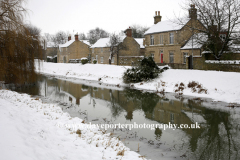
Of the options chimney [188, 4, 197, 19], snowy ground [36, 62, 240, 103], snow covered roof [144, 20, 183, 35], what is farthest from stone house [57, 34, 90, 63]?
chimney [188, 4, 197, 19]

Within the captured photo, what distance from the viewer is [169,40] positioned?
119 ft

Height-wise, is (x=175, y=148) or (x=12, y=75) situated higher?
(x=12, y=75)

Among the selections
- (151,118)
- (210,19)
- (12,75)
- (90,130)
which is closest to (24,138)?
(90,130)

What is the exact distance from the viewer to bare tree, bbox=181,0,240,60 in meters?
22.8

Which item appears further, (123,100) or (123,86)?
(123,86)

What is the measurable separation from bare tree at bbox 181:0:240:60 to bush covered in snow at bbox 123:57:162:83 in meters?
6.42

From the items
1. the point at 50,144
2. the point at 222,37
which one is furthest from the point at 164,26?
the point at 50,144

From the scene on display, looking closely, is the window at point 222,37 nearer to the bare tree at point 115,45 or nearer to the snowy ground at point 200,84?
the snowy ground at point 200,84

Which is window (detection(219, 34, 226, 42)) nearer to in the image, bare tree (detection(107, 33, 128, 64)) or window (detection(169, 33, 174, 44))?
window (detection(169, 33, 174, 44))

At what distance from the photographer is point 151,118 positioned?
1248 centimetres

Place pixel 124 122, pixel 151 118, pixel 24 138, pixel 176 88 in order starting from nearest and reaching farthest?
pixel 24 138, pixel 124 122, pixel 151 118, pixel 176 88

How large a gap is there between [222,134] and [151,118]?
13.4 feet

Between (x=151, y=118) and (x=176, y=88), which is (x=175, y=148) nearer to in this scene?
(x=151, y=118)

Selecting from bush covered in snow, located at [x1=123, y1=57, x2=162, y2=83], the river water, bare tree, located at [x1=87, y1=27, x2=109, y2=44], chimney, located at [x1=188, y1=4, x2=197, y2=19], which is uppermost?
bare tree, located at [x1=87, y1=27, x2=109, y2=44]
